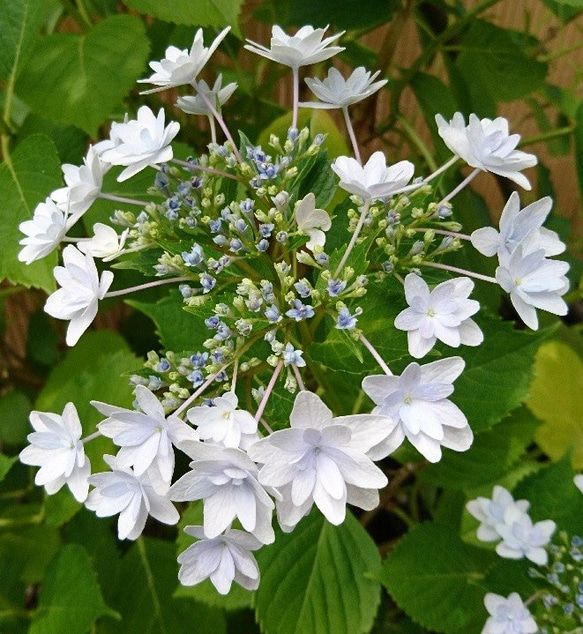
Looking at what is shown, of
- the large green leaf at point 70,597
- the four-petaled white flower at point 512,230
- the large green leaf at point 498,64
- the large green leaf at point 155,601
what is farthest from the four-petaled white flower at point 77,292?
the large green leaf at point 498,64

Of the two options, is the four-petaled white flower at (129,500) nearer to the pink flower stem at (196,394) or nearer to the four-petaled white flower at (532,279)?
the pink flower stem at (196,394)

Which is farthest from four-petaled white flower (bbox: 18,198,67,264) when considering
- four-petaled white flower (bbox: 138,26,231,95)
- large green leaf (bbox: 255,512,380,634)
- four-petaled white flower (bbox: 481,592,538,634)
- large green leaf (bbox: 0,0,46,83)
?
four-petaled white flower (bbox: 481,592,538,634)

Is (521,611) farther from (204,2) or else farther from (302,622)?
(204,2)

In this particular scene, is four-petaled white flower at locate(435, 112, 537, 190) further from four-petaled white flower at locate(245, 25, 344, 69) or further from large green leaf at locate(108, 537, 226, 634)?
large green leaf at locate(108, 537, 226, 634)

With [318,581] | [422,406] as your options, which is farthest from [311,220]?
[318,581]

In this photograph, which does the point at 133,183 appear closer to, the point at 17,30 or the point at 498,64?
the point at 17,30
